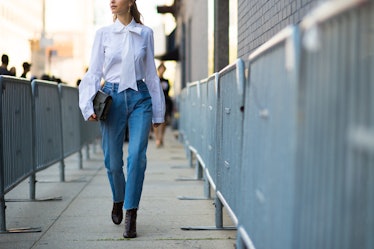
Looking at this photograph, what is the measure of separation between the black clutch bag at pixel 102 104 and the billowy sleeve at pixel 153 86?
15.5 inches

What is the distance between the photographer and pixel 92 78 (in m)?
5.28

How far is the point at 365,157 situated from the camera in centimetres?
189

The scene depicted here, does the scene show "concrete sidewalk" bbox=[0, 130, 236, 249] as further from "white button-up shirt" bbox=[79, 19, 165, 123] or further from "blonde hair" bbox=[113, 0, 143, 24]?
"blonde hair" bbox=[113, 0, 143, 24]

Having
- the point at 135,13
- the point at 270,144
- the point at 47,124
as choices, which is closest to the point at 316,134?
the point at 270,144

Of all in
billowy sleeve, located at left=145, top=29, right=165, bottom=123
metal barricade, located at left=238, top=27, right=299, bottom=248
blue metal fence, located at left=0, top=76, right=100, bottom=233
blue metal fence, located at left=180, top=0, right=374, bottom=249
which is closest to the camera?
blue metal fence, located at left=180, top=0, right=374, bottom=249

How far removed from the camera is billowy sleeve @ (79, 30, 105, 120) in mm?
5223

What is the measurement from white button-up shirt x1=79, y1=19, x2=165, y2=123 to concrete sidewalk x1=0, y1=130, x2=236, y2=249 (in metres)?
0.91

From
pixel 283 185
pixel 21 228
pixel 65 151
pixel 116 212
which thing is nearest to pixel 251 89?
pixel 283 185

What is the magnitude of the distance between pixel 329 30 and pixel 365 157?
17.4 inches

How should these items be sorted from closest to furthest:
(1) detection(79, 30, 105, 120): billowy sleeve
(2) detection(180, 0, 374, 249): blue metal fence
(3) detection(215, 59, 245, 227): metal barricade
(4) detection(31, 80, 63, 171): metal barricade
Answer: (2) detection(180, 0, 374, 249): blue metal fence
(3) detection(215, 59, 245, 227): metal barricade
(1) detection(79, 30, 105, 120): billowy sleeve
(4) detection(31, 80, 63, 171): metal barricade

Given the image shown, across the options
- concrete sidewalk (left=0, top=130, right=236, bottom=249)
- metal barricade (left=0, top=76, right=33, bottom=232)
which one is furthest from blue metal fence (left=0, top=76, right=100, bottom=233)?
concrete sidewalk (left=0, top=130, right=236, bottom=249)

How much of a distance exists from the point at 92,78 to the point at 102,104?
305 millimetres

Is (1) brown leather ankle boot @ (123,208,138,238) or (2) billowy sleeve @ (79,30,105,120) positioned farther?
(2) billowy sleeve @ (79,30,105,120)

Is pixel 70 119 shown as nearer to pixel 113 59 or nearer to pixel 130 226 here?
pixel 113 59
